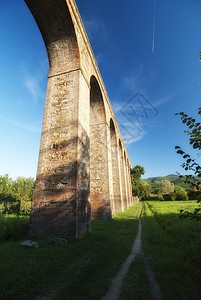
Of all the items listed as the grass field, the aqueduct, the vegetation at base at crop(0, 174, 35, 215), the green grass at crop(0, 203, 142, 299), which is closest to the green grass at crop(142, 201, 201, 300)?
the grass field

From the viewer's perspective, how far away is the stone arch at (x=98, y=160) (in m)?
9.38

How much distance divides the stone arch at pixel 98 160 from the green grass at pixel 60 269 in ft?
17.1

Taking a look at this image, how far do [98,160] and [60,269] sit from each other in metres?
7.95

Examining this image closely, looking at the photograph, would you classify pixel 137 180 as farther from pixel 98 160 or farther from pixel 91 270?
pixel 91 270

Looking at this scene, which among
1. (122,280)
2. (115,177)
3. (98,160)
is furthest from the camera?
(115,177)

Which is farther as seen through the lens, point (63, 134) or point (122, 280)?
point (63, 134)

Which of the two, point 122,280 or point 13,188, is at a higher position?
point 13,188

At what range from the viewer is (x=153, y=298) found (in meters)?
2.05

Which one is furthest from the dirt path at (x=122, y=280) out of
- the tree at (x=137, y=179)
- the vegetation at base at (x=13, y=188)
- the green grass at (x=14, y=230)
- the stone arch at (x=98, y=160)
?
the tree at (x=137, y=179)

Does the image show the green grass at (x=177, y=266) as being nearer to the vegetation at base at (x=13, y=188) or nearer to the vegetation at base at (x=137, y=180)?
the vegetation at base at (x=13, y=188)

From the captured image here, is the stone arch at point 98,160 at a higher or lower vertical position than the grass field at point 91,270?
higher

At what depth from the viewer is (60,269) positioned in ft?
9.23

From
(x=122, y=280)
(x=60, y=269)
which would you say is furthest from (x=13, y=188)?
(x=122, y=280)

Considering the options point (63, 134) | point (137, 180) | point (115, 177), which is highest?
point (137, 180)
